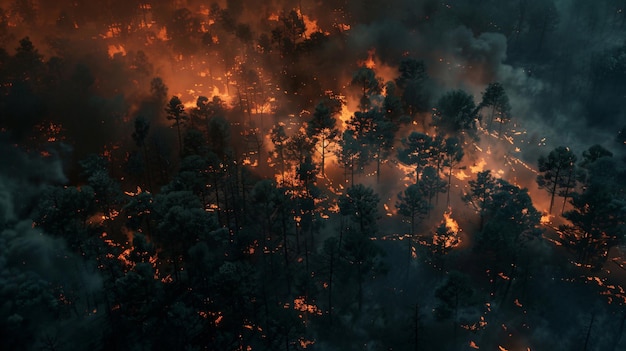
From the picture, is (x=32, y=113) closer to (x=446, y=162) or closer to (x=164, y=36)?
(x=164, y=36)

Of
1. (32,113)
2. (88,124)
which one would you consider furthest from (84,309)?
(32,113)

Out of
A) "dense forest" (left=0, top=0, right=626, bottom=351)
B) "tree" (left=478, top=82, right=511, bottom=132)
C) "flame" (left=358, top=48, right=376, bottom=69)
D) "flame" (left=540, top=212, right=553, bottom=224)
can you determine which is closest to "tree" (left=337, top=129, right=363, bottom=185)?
"dense forest" (left=0, top=0, right=626, bottom=351)

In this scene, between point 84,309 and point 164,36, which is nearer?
point 84,309

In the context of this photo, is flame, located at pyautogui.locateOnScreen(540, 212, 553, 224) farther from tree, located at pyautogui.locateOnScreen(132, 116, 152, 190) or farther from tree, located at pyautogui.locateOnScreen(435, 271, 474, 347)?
tree, located at pyautogui.locateOnScreen(132, 116, 152, 190)

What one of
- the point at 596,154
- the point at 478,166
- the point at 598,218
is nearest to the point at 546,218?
the point at 596,154

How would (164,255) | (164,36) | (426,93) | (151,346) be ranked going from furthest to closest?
(164,36) → (426,93) → (164,255) → (151,346)

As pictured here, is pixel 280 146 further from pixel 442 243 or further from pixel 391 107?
pixel 442 243
